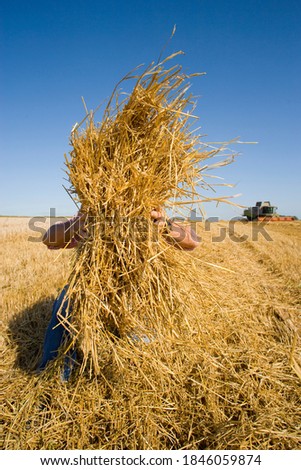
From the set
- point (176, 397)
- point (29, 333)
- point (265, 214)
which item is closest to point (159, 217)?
point (176, 397)

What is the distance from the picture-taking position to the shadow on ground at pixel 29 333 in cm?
253

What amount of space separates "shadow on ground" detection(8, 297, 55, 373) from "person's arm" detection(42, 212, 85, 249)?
107 cm

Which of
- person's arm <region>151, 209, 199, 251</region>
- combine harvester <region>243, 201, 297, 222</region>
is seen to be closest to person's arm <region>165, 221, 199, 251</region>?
person's arm <region>151, 209, 199, 251</region>

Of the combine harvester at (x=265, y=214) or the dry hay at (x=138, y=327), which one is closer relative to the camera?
the dry hay at (x=138, y=327)

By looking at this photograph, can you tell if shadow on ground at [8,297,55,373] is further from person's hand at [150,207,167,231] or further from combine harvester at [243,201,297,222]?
combine harvester at [243,201,297,222]

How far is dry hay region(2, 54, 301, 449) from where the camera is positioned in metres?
1.59

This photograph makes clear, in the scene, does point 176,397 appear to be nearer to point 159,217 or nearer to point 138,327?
point 138,327

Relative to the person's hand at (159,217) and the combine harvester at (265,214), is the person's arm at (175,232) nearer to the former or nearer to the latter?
the person's hand at (159,217)

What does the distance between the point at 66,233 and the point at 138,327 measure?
0.74 meters

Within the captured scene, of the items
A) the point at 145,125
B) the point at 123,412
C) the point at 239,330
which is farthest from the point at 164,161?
the point at 239,330

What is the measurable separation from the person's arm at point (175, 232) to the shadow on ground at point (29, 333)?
1543mm

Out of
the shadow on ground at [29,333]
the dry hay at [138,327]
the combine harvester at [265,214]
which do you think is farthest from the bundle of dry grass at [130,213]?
the combine harvester at [265,214]

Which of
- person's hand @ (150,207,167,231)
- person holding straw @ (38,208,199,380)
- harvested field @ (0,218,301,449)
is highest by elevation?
person's hand @ (150,207,167,231)

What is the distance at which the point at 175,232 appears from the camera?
1.81 m
